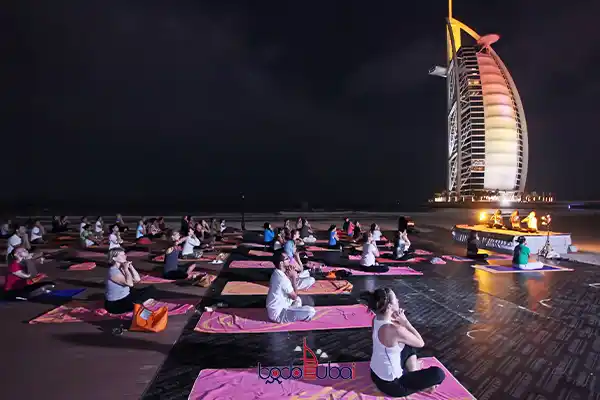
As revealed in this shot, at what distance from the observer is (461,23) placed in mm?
56281

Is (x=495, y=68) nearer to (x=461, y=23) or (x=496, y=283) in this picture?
(x=461, y=23)

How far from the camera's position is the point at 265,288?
8.24 metres

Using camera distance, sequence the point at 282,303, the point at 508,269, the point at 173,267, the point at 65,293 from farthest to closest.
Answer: the point at 508,269 → the point at 173,267 → the point at 65,293 → the point at 282,303

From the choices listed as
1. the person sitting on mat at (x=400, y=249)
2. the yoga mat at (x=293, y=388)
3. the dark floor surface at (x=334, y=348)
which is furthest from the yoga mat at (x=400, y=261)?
the yoga mat at (x=293, y=388)

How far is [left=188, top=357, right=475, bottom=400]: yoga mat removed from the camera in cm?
364

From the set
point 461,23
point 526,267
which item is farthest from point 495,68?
point 526,267

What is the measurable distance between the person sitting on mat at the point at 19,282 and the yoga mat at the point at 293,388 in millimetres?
5085

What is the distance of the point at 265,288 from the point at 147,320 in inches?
126

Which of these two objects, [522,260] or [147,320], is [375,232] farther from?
[147,320]

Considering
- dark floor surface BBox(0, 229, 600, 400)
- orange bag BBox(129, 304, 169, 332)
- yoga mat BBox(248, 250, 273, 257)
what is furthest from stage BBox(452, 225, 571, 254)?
orange bag BBox(129, 304, 169, 332)

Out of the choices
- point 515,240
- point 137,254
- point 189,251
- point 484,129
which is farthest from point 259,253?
point 484,129

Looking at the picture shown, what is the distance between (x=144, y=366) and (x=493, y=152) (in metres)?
51.5

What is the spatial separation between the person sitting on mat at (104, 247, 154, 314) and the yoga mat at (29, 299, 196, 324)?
21cm

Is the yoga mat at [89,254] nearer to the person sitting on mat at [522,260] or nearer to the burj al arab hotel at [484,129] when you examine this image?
the person sitting on mat at [522,260]
